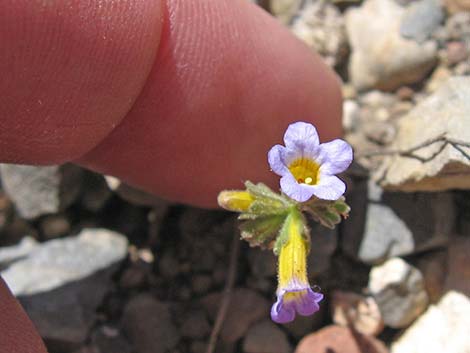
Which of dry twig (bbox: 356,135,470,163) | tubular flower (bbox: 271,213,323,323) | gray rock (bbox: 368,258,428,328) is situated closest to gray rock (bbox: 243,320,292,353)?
gray rock (bbox: 368,258,428,328)

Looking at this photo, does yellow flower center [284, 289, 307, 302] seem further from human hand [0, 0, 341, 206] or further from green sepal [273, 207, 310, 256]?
human hand [0, 0, 341, 206]

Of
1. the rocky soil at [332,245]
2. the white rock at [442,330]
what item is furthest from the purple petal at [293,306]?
the white rock at [442,330]

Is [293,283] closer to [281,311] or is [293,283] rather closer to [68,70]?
[281,311]

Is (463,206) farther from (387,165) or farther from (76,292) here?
(76,292)

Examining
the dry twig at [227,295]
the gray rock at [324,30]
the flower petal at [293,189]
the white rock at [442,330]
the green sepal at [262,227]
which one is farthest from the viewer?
the gray rock at [324,30]

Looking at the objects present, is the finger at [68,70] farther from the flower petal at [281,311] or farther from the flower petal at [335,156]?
the flower petal at [281,311]

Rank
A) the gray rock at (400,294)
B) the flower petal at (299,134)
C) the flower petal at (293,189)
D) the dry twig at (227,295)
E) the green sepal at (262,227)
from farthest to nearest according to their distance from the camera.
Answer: the dry twig at (227,295) → the gray rock at (400,294) → the green sepal at (262,227) → the flower petal at (299,134) → the flower petal at (293,189)
